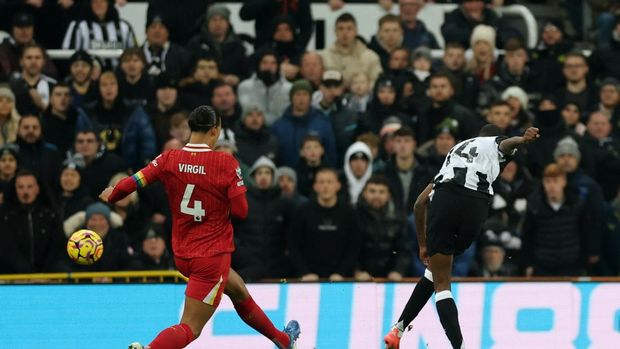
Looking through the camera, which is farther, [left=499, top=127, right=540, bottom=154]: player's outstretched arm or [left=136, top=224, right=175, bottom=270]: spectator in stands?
[left=136, top=224, right=175, bottom=270]: spectator in stands

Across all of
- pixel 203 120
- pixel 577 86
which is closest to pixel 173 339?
pixel 203 120

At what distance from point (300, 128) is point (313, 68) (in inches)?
42.7

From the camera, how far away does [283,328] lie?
48.4ft

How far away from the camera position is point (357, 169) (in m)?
17.7

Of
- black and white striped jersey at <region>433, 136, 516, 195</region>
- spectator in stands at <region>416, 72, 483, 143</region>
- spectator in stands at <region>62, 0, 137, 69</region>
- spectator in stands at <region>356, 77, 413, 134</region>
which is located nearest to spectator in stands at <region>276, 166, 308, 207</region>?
spectator in stands at <region>356, 77, 413, 134</region>

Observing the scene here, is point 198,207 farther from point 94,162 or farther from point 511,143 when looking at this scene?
point 94,162

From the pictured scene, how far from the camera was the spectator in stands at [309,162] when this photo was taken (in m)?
17.7

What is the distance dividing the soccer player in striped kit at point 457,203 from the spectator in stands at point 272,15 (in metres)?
7.28

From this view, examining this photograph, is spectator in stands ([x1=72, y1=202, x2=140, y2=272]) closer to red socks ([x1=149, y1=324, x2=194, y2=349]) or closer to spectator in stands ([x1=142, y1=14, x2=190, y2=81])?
spectator in stands ([x1=142, y1=14, x2=190, y2=81])

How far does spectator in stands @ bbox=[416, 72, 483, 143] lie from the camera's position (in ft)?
59.8

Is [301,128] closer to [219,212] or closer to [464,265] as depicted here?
[464,265]

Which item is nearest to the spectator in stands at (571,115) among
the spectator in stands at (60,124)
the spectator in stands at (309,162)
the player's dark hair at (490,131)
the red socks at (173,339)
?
the spectator in stands at (309,162)

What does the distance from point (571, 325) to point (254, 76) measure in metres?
5.48

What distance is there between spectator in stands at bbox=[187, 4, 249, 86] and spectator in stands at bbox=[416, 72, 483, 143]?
7.77 feet
